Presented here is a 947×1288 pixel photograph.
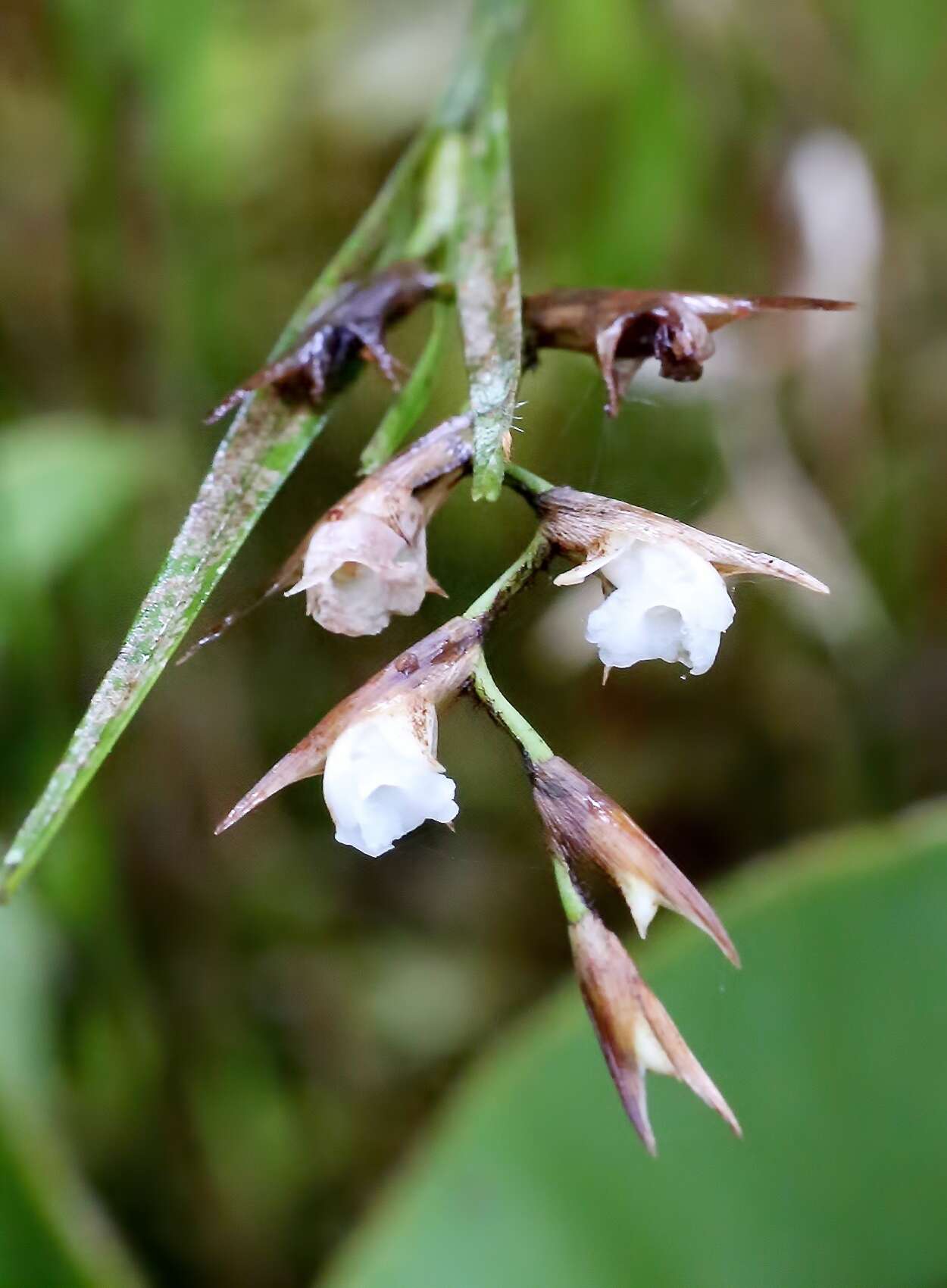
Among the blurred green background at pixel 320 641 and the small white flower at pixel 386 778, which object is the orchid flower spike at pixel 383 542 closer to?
the small white flower at pixel 386 778

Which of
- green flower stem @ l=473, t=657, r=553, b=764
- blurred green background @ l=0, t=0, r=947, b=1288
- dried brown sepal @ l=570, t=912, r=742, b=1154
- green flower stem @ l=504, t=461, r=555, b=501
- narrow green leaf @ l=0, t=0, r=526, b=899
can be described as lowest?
blurred green background @ l=0, t=0, r=947, b=1288

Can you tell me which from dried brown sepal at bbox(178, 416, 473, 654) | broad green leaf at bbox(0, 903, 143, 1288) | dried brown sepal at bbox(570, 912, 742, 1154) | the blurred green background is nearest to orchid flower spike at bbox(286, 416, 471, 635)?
dried brown sepal at bbox(178, 416, 473, 654)

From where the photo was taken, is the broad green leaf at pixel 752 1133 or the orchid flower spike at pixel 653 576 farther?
the broad green leaf at pixel 752 1133

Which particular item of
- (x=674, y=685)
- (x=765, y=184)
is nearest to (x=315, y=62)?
(x=765, y=184)

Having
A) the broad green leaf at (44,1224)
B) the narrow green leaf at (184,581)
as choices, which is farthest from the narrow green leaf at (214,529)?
the broad green leaf at (44,1224)

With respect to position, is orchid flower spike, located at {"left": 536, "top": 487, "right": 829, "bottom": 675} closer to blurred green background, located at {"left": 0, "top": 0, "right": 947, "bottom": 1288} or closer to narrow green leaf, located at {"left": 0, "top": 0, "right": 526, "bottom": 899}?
narrow green leaf, located at {"left": 0, "top": 0, "right": 526, "bottom": 899}

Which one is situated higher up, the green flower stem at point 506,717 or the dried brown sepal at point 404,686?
the dried brown sepal at point 404,686
